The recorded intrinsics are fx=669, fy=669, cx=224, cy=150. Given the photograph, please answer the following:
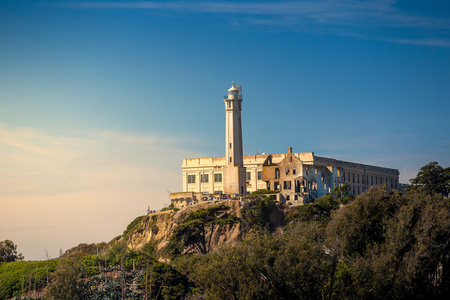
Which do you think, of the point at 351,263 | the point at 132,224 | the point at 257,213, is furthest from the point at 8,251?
the point at 351,263

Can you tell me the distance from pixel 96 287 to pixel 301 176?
3352 cm

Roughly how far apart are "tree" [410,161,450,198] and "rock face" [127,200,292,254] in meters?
17.4

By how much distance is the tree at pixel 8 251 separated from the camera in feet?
268

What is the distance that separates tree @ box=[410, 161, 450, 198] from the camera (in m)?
80.1

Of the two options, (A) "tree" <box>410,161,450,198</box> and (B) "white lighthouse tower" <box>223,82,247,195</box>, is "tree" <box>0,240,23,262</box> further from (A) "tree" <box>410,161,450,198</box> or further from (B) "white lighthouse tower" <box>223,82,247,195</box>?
(A) "tree" <box>410,161,450,198</box>

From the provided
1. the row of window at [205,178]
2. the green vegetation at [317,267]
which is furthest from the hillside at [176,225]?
the row of window at [205,178]

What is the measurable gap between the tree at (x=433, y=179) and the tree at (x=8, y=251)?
4946cm

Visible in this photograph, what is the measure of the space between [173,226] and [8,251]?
21.5 meters

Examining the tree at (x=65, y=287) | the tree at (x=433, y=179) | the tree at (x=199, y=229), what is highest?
the tree at (x=433, y=179)

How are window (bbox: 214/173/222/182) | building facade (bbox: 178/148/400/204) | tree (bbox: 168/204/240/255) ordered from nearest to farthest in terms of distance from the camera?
tree (bbox: 168/204/240/255) < building facade (bbox: 178/148/400/204) < window (bbox: 214/173/222/182)

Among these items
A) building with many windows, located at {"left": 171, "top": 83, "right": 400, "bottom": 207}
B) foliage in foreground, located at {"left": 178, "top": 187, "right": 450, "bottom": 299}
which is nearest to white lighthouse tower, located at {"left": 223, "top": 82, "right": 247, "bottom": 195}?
building with many windows, located at {"left": 171, "top": 83, "right": 400, "bottom": 207}

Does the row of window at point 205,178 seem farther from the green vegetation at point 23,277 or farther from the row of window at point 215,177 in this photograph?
the green vegetation at point 23,277

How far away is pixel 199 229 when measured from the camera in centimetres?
7275

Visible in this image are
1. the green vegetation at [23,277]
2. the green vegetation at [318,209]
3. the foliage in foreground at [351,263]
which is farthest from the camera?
the green vegetation at [318,209]
